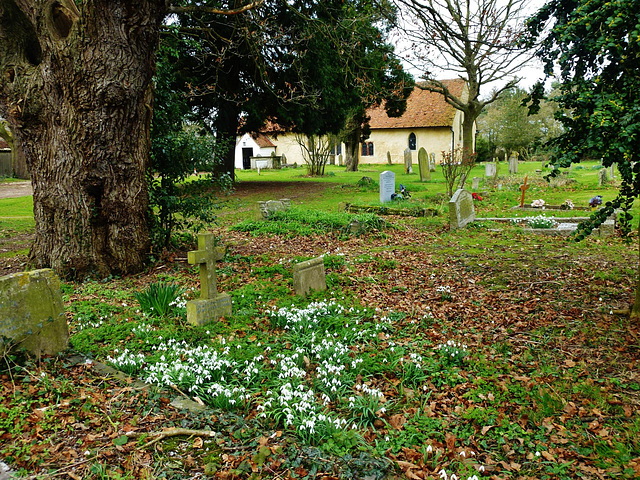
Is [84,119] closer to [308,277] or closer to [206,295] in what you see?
[206,295]

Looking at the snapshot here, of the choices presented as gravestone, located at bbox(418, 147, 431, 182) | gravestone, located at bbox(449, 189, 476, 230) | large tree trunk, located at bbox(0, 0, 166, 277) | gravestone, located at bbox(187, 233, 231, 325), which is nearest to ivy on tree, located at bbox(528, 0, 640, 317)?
gravestone, located at bbox(187, 233, 231, 325)

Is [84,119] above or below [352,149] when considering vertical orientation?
below

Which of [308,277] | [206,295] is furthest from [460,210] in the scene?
[206,295]

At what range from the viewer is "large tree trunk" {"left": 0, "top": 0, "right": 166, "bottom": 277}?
6.85 m

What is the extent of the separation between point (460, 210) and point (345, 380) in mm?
8376

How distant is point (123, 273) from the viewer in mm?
7516

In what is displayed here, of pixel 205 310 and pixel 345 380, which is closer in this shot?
pixel 345 380

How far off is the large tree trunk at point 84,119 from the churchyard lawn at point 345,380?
2.67 feet

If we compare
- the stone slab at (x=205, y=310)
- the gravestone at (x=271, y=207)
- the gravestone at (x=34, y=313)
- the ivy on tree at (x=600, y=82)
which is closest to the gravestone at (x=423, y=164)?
the gravestone at (x=271, y=207)

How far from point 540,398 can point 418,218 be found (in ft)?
32.0

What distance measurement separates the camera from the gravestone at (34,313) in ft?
13.1

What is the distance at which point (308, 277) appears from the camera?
6.79m

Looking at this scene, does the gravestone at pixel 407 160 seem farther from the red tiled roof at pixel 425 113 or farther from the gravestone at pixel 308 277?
the gravestone at pixel 308 277

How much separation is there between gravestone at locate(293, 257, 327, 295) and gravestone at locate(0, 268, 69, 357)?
3.01 metres
